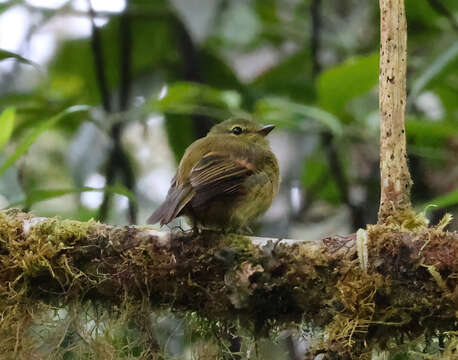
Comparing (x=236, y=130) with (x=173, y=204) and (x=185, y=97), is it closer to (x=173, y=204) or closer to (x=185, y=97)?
(x=185, y=97)

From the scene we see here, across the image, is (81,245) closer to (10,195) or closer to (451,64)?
(10,195)

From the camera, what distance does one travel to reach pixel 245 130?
3.62 metres

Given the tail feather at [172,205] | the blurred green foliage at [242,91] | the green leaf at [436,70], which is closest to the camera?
the tail feather at [172,205]

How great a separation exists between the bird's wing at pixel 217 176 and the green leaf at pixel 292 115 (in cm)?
60

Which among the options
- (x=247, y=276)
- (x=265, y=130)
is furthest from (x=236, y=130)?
(x=247, y=276)

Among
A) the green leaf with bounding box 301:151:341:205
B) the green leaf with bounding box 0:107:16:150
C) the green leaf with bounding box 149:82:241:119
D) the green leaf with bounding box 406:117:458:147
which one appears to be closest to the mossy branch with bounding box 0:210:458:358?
the green leaf with bounding box 0:107:16:150

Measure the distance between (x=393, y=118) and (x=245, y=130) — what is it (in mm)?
1435

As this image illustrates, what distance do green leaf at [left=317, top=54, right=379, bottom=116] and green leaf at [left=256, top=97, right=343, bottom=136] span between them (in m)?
0.07

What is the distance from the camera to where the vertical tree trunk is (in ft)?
7.25

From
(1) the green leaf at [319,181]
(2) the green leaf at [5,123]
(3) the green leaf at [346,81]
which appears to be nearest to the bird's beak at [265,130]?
(3) the green leaf at [346,81]

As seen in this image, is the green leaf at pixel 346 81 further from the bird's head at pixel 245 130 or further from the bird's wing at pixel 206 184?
the bird's wing at pixel 206 184

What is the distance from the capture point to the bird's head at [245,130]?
3551mm

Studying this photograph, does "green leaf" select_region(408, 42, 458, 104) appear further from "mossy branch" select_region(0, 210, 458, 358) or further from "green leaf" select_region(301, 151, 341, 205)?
"mossy branch" select_region(0, 210, 458, 358)

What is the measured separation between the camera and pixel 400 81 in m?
2.27
